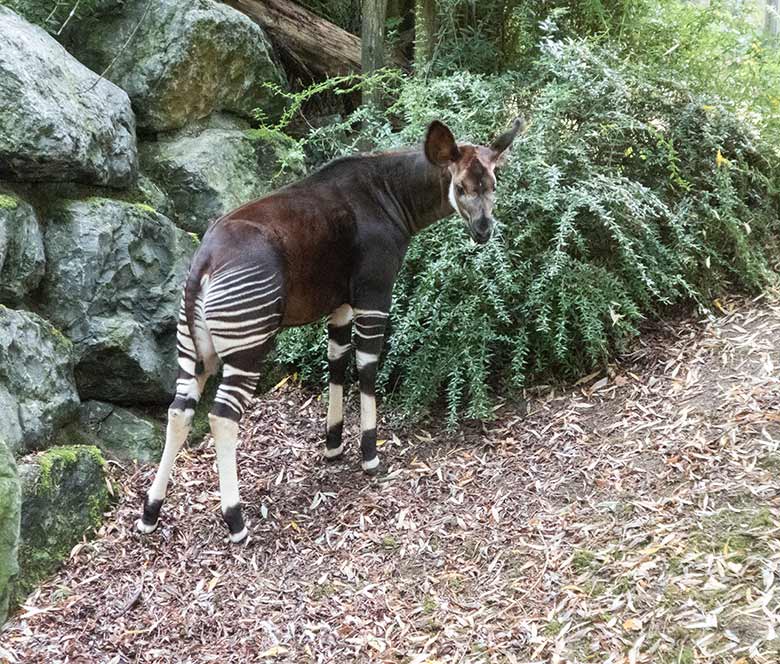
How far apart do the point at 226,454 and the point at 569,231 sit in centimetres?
240

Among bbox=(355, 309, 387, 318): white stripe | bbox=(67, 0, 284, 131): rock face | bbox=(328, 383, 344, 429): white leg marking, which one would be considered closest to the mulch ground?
bbox=(328, 383, 344, 429): white leg marking

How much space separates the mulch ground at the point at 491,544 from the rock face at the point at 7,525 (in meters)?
0.21

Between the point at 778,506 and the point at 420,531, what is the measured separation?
5.40 feet

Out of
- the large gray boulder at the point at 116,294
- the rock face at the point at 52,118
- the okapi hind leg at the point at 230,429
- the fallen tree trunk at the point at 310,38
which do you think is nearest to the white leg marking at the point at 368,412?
the okapi hind leg at the point at 230,429

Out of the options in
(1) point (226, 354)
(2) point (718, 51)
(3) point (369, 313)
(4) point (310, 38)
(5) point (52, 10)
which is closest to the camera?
(1) point (226, 354)

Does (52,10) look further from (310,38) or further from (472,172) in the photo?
(472,172)

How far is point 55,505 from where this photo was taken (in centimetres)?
398

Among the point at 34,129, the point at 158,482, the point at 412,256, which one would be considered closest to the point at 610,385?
the point at 412,256

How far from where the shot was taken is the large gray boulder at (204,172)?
5.59 meters

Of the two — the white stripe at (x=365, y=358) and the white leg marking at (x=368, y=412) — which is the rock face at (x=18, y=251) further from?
the white leg marking at (x=368, y=412)

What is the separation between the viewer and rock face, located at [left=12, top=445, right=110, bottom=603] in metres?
3.81

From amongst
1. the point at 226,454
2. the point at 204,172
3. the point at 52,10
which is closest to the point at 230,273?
the point at 226,454

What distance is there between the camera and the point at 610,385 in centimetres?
499

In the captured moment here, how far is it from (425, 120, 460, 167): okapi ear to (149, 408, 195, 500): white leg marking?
1807 mm
